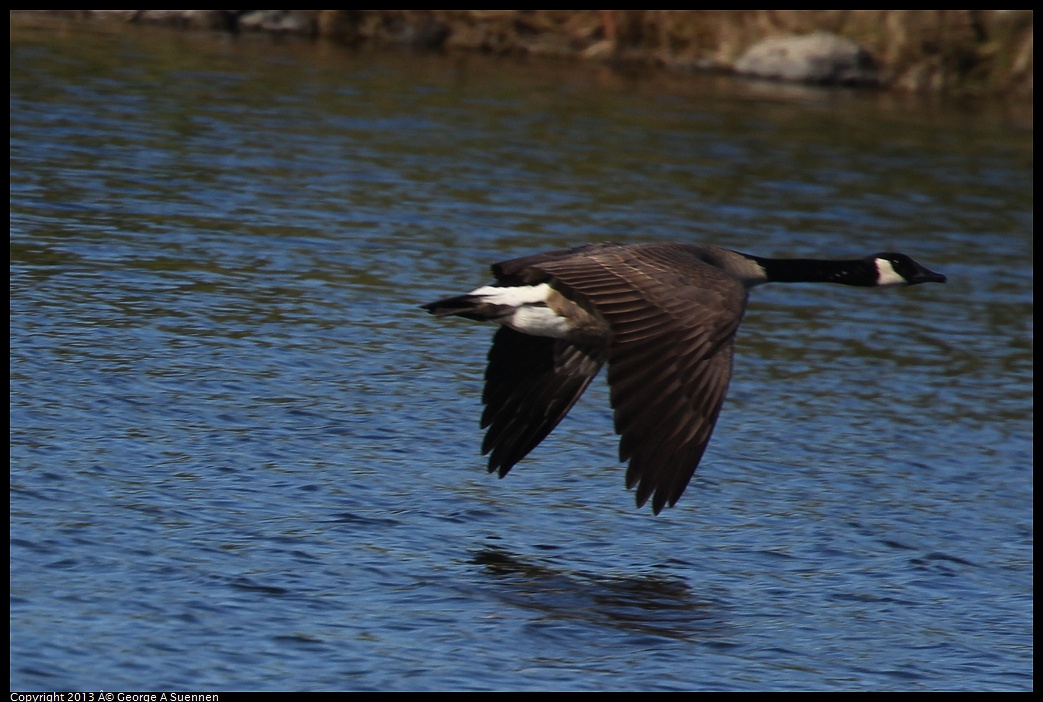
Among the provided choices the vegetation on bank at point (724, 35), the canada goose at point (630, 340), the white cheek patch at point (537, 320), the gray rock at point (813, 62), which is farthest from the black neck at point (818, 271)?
the gray rock at point (813, 62)

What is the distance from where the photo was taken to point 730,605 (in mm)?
7164

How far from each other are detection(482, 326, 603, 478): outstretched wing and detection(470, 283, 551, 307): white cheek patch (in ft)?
1.57

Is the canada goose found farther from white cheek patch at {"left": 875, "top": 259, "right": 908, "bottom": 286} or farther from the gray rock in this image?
the gray rock

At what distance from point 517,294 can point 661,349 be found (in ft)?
3.37

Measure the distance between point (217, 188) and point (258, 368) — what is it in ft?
18.5

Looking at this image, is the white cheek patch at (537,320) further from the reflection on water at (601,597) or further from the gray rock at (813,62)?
the gray rock at (813,62)

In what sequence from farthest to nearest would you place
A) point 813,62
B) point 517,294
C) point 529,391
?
Result: point 813,62 → point 529,391 → point 517,294

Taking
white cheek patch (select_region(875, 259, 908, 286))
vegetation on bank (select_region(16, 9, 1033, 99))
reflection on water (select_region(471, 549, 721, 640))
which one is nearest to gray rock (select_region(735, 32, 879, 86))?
vegetation on bank (select_region(16, 9, 1033, 99))

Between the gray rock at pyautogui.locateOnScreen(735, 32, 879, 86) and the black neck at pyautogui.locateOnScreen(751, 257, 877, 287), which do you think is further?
the gray rock at pyautogui.locateOnScreen(735, 32, 879, 86)

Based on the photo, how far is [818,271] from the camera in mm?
8992

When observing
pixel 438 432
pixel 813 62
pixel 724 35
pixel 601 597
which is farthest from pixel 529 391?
pixel 724 35

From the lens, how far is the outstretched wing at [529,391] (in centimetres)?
815

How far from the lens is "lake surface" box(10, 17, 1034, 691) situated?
647cm

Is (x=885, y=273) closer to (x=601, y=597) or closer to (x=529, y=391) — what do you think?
(x=529, y=391)
